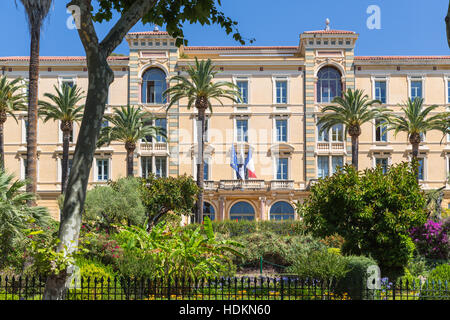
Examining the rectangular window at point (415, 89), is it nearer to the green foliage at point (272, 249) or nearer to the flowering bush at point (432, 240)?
the green foliage at point (272, 249)

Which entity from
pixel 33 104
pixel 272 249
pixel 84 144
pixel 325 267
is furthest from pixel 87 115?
pixel 272 249

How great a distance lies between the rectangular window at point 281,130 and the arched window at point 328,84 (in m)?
→ 3.58

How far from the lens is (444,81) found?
46.1 m

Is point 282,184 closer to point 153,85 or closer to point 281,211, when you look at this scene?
point 281,211

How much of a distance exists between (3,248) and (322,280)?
27.3 feet

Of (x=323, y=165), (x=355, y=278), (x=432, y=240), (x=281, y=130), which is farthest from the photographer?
(x=281, y=130)

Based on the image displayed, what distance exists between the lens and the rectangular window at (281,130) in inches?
1800

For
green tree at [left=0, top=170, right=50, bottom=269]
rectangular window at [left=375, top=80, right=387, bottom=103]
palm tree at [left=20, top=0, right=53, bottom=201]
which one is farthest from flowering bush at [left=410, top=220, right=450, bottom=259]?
rectangular window at [left=375, top=80, right=387, bottom=103]

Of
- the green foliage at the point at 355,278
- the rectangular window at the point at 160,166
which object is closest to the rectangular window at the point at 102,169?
the rectangular window at the point at 160,166

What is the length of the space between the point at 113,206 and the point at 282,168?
1965cm

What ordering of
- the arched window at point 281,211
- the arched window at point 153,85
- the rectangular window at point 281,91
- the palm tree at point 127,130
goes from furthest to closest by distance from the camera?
the arched window at point 153,85, the rectangular window at point 281,91, the arched window at point 281,211, the palm tree at point 127,130

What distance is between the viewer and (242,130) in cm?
4569

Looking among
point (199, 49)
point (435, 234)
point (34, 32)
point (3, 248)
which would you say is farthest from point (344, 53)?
point (3, 248)

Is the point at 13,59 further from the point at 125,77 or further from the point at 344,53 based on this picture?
the point at 344,53
